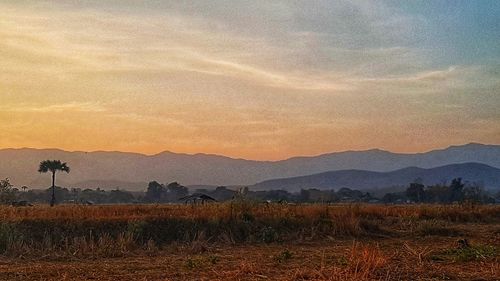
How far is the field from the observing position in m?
13.1

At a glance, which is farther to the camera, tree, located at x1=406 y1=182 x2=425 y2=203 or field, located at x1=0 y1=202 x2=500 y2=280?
tree, located at x1=406 y1=182 x2=425 y2=203

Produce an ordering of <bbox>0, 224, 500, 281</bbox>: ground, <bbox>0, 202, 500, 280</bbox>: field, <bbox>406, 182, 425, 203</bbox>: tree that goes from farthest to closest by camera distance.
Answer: <bbox>406, 182, 425, 203</bbox>: tree → <bbox>0, 202, 500, 280</bbox>: field → <bbox>0, 224, 500, 281</bbox>: ground

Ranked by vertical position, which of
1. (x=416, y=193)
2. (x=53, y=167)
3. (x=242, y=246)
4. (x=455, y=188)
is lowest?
(x=242, y=246)

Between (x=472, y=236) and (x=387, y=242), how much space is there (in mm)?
4155

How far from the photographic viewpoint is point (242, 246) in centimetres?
2105

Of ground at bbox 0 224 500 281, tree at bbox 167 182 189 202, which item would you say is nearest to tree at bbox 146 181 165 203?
tree at bbox 167 182 189 202

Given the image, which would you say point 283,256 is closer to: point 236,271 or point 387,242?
point 236,271

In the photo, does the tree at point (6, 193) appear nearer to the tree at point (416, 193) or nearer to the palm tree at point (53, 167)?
the palm tree at point (53, 167)

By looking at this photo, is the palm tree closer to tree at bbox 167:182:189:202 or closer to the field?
tree at bbox 167:182:189:202

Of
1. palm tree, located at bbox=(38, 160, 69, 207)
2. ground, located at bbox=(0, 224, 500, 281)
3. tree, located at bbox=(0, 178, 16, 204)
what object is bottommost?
ground, located at bbox=(0, 224, 500, 281)

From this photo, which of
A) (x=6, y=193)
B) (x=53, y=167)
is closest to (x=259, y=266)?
(x=6, y=193)

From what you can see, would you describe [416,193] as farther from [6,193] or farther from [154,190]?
[6,193]

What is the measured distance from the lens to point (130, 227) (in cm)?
2148

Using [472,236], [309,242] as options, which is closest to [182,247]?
[309,242]
